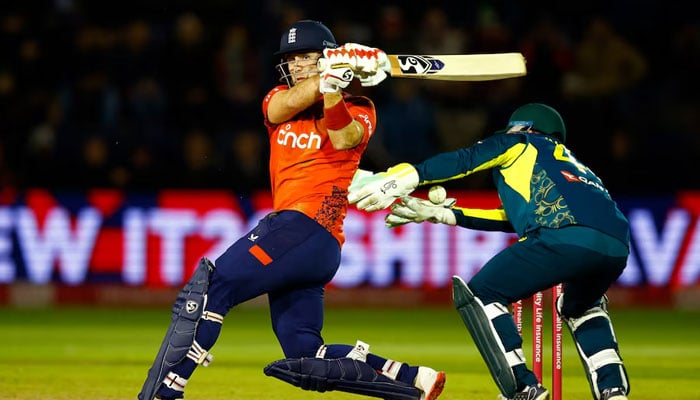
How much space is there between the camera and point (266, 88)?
15453 mm

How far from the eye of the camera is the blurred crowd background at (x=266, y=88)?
47.0ft

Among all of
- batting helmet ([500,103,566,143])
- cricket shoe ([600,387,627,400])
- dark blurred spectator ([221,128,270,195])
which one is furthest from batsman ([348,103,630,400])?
dark blurred spectator ([221,128,270,195])

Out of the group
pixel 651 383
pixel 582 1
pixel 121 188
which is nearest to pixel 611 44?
pixel 582 1

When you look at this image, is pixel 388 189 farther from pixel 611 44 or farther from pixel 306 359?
pixel 611 44

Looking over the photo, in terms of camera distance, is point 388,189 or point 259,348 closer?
point 388,189

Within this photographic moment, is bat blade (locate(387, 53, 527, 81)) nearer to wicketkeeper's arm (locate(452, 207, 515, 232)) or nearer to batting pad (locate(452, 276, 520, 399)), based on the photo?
wicketkeeper's arm (locate(452, 207, 515, 232))

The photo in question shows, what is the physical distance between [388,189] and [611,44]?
1022 cm

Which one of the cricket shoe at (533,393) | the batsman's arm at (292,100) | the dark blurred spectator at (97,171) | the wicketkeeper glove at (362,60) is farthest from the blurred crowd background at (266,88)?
the cricket shoe at (533,393)

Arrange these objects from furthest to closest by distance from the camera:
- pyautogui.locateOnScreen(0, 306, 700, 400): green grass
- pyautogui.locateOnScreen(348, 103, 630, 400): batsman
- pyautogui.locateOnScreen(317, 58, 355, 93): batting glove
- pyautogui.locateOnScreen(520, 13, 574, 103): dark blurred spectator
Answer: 1. pyautogui.locateOnScreen(520, 13, 574, 103): dark blurred spectator
2. pyautogui.locateOnScreen(0, 306, 700, 400): green grass
3. pyautogui.locateOnScreen(348, 103, 630, 400): batsman
4. pyautogui.locateOnScreen(317, 58, 355, 93): batting glove

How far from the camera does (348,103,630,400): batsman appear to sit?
5.94 metres

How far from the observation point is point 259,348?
1065 centimetres

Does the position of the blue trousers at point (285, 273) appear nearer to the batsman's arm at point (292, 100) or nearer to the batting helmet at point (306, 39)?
the batsman's arm at point (292, 100)

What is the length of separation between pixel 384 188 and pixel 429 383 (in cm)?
103

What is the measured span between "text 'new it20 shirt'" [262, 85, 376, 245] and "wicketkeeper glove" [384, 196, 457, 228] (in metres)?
0.38
